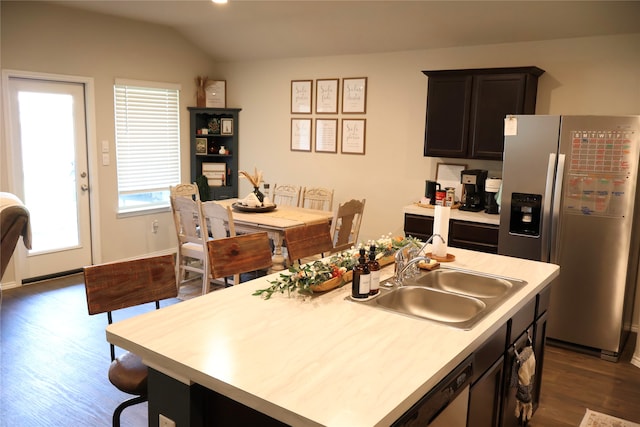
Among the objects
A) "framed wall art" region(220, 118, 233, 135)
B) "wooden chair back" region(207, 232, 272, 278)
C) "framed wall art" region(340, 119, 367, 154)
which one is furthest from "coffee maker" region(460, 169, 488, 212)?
"framed wall art" region(220, 118, 233, 135)

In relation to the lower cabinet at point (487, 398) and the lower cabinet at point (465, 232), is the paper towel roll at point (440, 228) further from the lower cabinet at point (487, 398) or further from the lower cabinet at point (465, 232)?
the lower cabinet at point (465, 232)

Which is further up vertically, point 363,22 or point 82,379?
point 363,22

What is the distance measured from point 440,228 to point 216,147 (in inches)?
184

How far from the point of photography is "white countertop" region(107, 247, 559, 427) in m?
1.33

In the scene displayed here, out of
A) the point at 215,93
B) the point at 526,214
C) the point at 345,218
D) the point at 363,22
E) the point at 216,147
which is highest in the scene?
the point at 363,22

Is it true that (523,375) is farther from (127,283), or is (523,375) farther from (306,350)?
(127,283)

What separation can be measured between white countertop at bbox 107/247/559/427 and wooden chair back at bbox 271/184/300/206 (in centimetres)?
346

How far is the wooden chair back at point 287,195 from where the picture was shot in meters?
5.64

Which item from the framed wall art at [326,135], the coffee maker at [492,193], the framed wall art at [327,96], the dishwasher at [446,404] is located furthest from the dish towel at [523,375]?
the framed wall art at [327,96]

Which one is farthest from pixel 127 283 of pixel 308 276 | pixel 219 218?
pixel 219 218

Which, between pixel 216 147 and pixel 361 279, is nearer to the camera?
pixel 361 279

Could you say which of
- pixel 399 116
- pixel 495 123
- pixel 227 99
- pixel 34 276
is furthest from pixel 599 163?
pixel 34 276

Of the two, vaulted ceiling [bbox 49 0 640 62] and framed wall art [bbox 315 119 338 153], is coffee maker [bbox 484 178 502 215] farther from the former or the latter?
framed wall art [bbox 315 119 338 153]

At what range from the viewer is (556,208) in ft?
12.3
